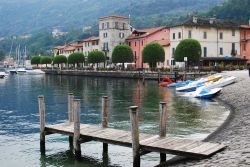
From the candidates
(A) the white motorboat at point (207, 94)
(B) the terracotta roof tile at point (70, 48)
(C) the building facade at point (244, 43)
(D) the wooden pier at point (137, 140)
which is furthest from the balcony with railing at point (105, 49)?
(D) the wooden pier at point (137, 140)

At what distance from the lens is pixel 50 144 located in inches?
992

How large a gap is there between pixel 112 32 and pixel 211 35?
4182cm

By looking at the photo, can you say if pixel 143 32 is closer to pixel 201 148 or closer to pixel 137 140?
pixel 137 140

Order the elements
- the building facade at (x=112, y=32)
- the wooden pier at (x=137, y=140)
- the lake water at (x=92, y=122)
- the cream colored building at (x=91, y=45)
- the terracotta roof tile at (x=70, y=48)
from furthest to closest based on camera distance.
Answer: the terracotta roof tile at (x=70, y=48), the cream colored building at (x=91, y=45), the building facade at (x=112, y=32), the lake water at (x=92, y=122), the wooden pier at (x=137, y=140)

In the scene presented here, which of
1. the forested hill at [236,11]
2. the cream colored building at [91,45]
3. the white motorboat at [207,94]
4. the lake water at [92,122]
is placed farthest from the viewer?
the cream colored building at [91,45]

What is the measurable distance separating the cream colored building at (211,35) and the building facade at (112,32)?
34.9 m

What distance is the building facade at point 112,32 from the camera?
457 feet

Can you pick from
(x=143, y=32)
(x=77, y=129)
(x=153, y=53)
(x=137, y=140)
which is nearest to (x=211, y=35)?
(x=153, y=53)

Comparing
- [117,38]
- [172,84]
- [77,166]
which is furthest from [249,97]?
[117,38]

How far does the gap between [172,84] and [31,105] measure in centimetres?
3177

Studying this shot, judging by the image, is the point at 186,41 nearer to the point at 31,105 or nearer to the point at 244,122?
the point at 31,105

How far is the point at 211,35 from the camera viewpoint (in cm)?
10700

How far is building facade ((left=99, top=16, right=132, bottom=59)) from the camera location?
139 meters

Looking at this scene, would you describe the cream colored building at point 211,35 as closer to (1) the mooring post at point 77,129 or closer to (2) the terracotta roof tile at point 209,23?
(2) the terracotta roof tile at point 209,23
